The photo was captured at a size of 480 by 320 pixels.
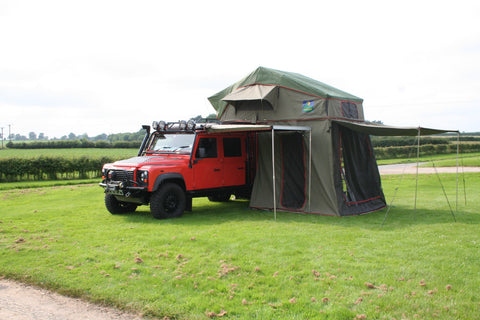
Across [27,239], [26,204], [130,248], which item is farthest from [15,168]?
[130,248]

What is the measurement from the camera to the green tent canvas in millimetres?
9656

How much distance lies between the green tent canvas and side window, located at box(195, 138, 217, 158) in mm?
1028

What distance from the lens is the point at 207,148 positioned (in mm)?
9961

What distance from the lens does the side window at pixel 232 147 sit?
10.4m

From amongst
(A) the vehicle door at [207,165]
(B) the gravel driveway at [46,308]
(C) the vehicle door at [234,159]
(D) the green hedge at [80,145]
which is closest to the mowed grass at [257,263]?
(B) the gravel driveway at [46,308]

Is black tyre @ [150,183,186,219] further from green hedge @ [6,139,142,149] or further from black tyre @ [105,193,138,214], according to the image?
green hedge @ [6,139,142,149]

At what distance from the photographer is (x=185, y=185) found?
9.42 m

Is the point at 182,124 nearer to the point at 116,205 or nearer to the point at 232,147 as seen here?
the point at 232,147

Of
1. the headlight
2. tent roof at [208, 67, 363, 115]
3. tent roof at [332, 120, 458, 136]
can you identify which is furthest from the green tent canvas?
the headlight

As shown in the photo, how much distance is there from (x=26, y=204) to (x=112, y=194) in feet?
14.0

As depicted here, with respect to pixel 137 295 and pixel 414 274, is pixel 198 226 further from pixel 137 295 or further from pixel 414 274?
pixel 414 274

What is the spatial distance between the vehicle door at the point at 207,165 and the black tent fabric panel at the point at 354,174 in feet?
9.36

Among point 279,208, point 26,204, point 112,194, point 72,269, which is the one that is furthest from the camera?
point 26,204

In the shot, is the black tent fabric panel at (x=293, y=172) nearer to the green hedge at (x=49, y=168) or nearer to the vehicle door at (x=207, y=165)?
the vehicle door at (x=207, y=165)
